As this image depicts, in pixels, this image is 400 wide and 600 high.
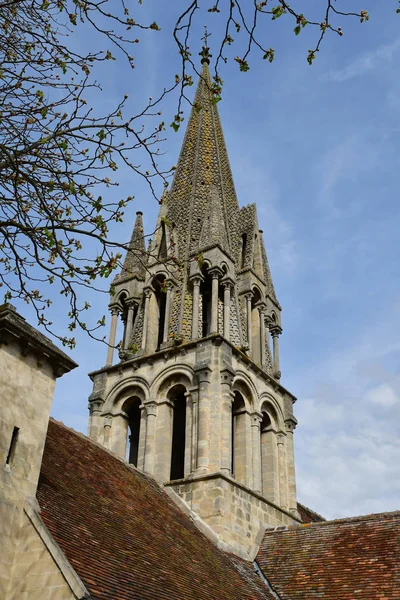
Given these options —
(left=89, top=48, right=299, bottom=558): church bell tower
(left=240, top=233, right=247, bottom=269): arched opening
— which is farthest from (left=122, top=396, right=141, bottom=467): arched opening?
(left=240, top=233, right=247, bottom=269): arched opening

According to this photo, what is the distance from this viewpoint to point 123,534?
1061cm

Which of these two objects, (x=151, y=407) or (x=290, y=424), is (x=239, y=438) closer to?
(x=290, y=424)

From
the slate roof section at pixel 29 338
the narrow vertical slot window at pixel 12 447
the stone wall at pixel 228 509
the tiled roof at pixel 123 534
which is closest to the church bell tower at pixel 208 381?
the stone wall at pixel 228 509

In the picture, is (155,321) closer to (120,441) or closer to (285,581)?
(120,441)

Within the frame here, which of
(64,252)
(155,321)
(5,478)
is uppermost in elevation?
(155,321)

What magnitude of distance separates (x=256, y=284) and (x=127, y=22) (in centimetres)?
1405

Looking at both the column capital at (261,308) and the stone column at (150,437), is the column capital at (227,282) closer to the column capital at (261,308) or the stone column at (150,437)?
the column capital at (261,308)

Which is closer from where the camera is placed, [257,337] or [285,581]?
A: [285,581]

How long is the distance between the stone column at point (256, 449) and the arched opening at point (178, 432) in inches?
72.9

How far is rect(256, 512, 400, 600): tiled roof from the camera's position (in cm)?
1240

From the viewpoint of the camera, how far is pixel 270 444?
714 inches

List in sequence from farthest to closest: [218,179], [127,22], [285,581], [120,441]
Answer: [218,179]
[120,441]
[285,581]
[127,22]

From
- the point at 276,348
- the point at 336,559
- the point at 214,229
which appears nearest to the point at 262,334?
the point at 276,348

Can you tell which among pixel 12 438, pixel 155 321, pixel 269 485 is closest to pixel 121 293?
pixel 155 321
